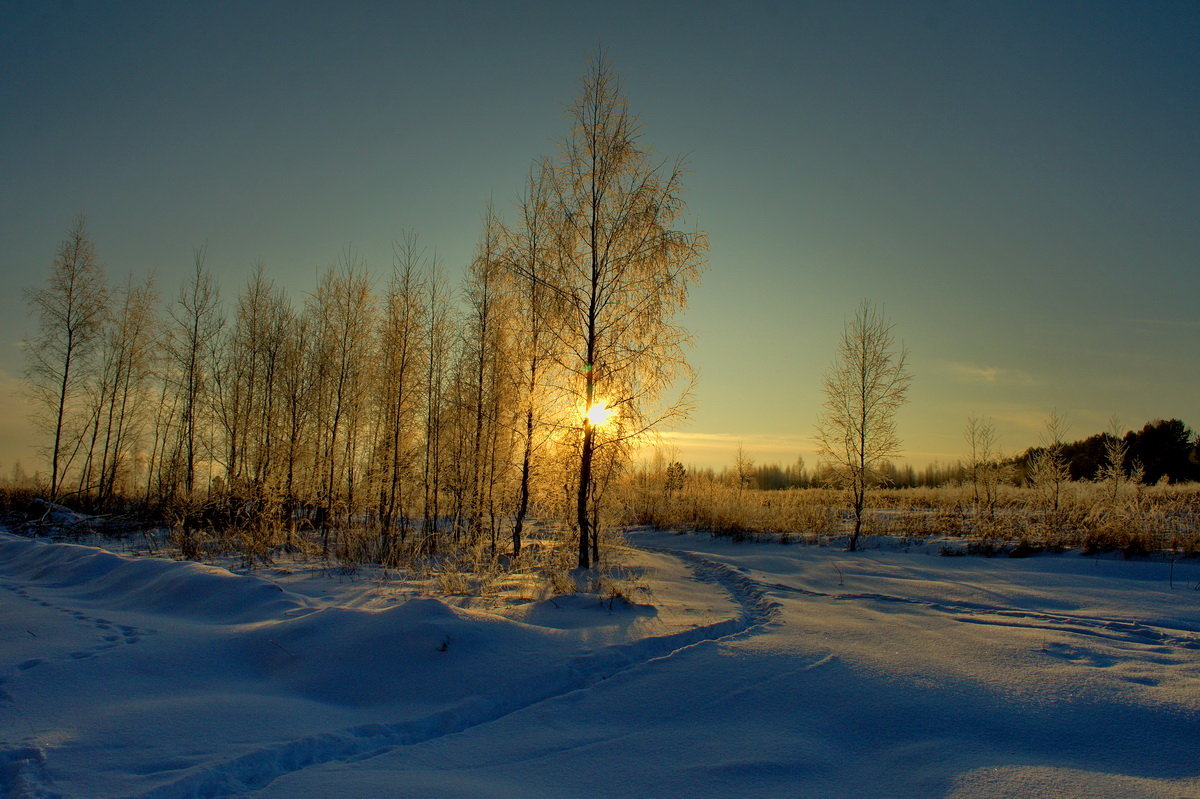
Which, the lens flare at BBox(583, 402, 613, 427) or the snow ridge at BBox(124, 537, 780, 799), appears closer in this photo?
the snow ridge at BBox(124, 537, 780, 799)

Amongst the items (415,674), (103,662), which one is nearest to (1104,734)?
(415,674)

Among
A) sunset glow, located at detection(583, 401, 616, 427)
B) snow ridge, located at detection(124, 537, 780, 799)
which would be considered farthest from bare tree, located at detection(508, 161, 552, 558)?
snow ridge, located at detection(124, 537, 780, 799)

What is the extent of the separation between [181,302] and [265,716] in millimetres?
24987

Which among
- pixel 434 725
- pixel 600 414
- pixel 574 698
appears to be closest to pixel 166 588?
pixel 434 725

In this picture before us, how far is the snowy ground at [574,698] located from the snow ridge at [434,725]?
2 centimetres

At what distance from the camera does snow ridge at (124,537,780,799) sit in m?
2.92

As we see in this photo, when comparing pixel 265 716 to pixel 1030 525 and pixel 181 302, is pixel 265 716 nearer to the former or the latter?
pixel 1030 525

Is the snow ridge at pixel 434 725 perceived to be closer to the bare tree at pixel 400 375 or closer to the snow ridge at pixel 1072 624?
the snow ridge at pixel 1072 624

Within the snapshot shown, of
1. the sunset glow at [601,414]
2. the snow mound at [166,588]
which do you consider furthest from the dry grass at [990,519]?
the snow mound at [166,588]

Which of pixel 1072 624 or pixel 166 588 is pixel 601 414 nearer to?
pixel 166 588

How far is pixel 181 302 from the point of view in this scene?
76.4 ft

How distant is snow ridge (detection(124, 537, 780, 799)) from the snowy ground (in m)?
0.02

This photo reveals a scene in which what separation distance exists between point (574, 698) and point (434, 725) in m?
0.97

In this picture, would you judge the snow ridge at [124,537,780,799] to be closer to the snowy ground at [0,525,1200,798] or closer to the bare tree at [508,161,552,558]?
the snowy ground at [0,525,1200,798]
